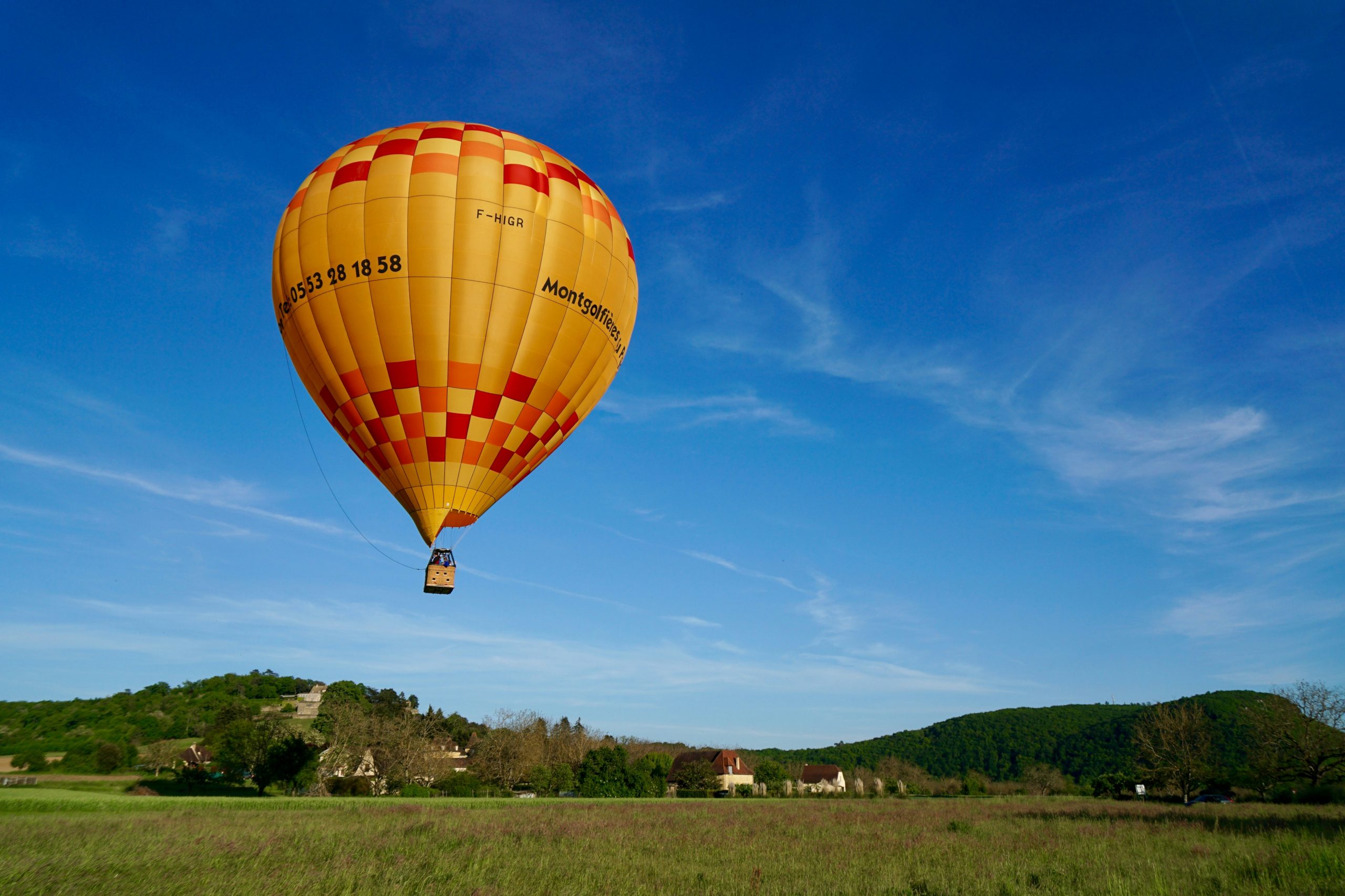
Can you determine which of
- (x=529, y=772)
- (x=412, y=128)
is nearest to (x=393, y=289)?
(x=412, y=128)

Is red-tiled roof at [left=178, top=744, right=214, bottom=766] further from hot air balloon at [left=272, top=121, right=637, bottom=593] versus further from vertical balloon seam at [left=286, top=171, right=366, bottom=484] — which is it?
hot air balloon at [left=272, top=121, right=637, bottom=593]

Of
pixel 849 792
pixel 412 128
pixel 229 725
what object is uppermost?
pixel 412 128

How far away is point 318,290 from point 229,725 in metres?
48.3

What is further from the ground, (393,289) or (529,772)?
(393,289)

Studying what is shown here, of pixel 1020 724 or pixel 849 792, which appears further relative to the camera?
pixel 1020 724

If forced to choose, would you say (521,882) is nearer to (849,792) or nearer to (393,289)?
(393,289)

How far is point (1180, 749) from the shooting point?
58.1 metres

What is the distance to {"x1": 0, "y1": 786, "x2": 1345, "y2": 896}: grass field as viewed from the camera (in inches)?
459

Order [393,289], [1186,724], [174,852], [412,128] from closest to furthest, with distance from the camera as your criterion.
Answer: [174,852]
[393,289]
[412,128]
[1186,724]

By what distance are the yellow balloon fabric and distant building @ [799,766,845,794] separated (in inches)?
3413

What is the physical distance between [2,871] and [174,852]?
3.23m

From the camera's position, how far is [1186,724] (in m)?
60.0

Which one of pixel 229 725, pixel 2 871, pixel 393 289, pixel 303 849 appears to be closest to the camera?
pixel 2 871

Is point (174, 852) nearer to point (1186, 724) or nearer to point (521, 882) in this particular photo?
point (521, 882)
